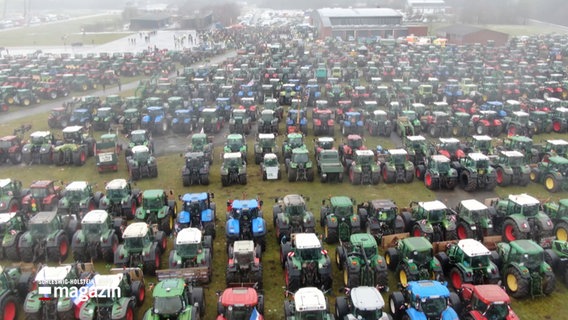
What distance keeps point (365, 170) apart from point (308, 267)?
10.3 meters

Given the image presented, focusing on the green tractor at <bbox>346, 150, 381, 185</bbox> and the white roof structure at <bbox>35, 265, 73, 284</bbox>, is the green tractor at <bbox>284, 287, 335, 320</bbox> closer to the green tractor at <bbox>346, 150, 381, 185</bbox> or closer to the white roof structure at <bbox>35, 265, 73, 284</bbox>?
the white roof structure at <bbox>35, 265, 73, 284</bbox>

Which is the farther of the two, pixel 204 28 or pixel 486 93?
pixel 204 28

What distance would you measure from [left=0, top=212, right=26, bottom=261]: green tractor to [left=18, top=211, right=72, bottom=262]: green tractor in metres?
0.34

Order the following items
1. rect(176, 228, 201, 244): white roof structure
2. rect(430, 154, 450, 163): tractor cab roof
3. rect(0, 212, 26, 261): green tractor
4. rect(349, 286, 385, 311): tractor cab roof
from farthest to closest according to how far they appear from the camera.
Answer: rect(430, 154, 450, 163): tractor cab roof → rect(0, 212, 26, 261): green tractor → rect(176, 228, 201, 244): white roof structure → rect(349, 286, 385, 311): tractor cab roof

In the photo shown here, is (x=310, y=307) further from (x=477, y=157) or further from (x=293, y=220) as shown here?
(x=477, y=157)

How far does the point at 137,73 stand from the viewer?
197 feet

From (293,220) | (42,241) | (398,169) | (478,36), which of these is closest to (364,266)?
(293,220)

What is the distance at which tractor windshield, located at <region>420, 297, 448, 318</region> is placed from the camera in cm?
1244

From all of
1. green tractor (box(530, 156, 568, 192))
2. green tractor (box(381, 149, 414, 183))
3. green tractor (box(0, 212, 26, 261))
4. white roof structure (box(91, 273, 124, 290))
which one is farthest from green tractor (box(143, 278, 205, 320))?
green tractor (box(530, 156, 568, 192))

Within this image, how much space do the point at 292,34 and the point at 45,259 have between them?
3668 inches

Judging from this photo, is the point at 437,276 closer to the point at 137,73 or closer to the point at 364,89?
the point at 364,89

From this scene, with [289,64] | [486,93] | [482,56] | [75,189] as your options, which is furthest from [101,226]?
[482,56]

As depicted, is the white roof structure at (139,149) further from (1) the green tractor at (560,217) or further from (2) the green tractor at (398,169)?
(1) the green tractor at (560,217)

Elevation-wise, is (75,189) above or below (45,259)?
above
